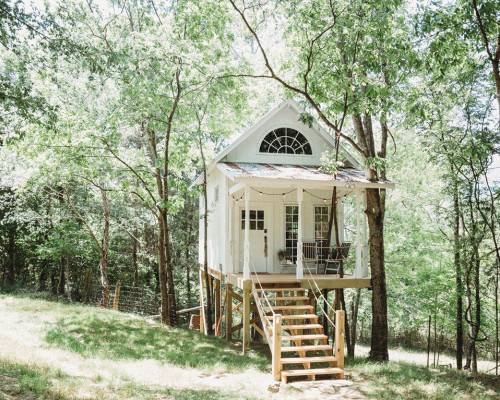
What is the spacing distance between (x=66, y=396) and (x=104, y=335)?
555 cm

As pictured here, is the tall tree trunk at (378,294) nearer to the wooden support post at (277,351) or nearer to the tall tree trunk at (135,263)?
the wooden support post at (277,351)

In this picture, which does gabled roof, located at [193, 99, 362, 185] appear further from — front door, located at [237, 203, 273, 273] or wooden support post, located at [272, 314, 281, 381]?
wooden support post, located at [272, 314, 281, 381]

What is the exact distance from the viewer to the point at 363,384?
8.70m

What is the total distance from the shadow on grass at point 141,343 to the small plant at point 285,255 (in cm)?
303

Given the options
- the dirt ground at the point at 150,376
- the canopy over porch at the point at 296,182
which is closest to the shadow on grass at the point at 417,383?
the dirt ground at the point at 150,376

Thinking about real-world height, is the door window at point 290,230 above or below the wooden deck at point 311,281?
above

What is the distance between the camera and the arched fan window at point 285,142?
14.1m

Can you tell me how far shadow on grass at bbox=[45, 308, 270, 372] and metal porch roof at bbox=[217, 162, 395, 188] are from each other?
14.4 ft

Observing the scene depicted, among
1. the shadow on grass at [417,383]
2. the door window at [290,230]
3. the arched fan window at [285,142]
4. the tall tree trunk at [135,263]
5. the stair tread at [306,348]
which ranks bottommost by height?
the shadow on grass at [417,383]

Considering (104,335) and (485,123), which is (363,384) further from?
(485,123)

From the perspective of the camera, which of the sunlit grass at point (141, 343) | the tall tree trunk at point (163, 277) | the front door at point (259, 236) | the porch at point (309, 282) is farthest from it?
the tall tree trunk at point (163, 277)

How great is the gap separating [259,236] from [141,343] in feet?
15.4

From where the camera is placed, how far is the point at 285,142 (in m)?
14.2

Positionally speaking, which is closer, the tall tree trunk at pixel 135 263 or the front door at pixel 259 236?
the front door at pixel 259 236
